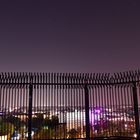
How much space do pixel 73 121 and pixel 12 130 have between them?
101 inches

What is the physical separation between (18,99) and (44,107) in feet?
3.65

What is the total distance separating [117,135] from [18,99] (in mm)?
4518

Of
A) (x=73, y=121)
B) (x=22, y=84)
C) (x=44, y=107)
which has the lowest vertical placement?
(x=73, y=121)

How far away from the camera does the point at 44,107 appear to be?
950 cm

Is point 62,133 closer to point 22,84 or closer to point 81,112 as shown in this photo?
point 81,112

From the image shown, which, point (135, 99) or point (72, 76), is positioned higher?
point (72, 76)

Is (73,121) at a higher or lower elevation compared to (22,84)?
lower

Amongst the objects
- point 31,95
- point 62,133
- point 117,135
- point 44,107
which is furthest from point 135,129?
point 31,95

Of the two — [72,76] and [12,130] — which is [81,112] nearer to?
[72,76]

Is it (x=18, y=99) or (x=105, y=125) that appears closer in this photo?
(x=18, y=99)

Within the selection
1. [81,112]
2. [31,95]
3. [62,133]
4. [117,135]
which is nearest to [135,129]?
[117,135]

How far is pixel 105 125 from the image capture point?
10.0 m

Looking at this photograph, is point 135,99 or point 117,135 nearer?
point 135,99

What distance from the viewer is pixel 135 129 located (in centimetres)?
937
